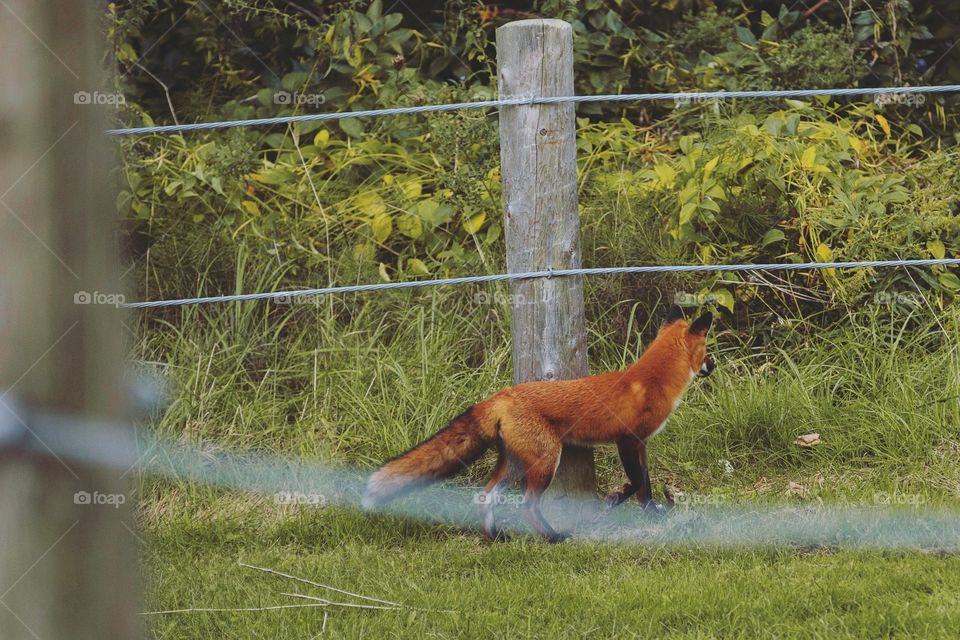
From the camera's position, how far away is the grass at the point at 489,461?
3.21 metres

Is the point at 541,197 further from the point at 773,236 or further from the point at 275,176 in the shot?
the point at 275,176

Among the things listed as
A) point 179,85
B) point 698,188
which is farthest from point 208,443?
point 179,85

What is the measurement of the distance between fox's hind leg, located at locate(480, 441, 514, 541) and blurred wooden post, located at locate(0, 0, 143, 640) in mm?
2518

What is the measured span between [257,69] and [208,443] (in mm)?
3186

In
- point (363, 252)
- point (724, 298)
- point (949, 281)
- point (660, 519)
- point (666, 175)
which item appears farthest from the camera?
point (363, 252)

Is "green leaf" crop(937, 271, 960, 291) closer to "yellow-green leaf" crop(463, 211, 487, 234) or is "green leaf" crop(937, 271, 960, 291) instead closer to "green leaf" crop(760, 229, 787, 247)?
"green leaf" crop(760, 229, 787, 247)

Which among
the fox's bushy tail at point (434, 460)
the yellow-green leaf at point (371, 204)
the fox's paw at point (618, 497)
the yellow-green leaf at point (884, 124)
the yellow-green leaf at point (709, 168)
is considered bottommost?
the fox's paw at point (618, 497)

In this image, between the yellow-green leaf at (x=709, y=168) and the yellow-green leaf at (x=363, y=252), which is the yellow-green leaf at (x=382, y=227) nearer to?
the yellow-green leaf at (x=363, y=252)

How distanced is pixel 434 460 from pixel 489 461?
0.63 meters

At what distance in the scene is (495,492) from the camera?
384 centimetres

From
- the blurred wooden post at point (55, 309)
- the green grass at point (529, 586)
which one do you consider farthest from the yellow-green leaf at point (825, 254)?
the blurred wooden post at point (55, 309)

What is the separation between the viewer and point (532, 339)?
3932 millimetres

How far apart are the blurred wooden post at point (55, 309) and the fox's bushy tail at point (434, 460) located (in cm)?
242

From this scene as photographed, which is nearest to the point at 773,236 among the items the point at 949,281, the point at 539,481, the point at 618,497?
the point at 949,281
